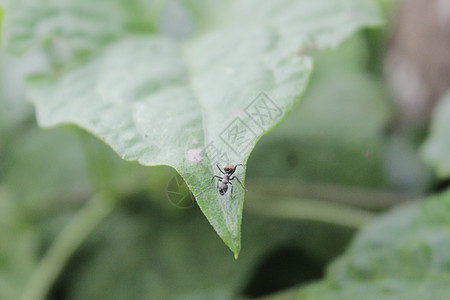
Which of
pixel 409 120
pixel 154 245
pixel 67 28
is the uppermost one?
pixel 67 28

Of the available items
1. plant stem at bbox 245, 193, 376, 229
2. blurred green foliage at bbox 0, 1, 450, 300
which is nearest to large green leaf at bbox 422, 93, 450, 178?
blurred green foliage at bbox 0, 1, 450, 300

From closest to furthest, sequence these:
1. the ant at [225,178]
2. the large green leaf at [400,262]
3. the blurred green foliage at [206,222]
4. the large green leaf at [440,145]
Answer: the ant at [225,178], the large green leaf at [400,262], the large green leaf at [440,145], the blurred green foliage at [206,222]

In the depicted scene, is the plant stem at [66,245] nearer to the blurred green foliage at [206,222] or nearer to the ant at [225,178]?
the blurred green foliage at [206,222]

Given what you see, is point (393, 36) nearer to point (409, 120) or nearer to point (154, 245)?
point (409, 120)

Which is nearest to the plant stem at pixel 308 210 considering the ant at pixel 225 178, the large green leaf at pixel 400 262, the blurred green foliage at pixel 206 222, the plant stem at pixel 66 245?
the blurred green foliage at pixel 206 222

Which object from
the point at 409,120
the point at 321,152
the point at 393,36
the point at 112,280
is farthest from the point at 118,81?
the point at 393,36

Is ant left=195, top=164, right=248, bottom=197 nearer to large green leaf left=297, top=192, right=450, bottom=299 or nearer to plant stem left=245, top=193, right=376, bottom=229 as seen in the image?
large green leaf left=297, top=192, right=450, bottom=299

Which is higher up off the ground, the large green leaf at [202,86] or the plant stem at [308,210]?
the large green leaf at [202,86]
